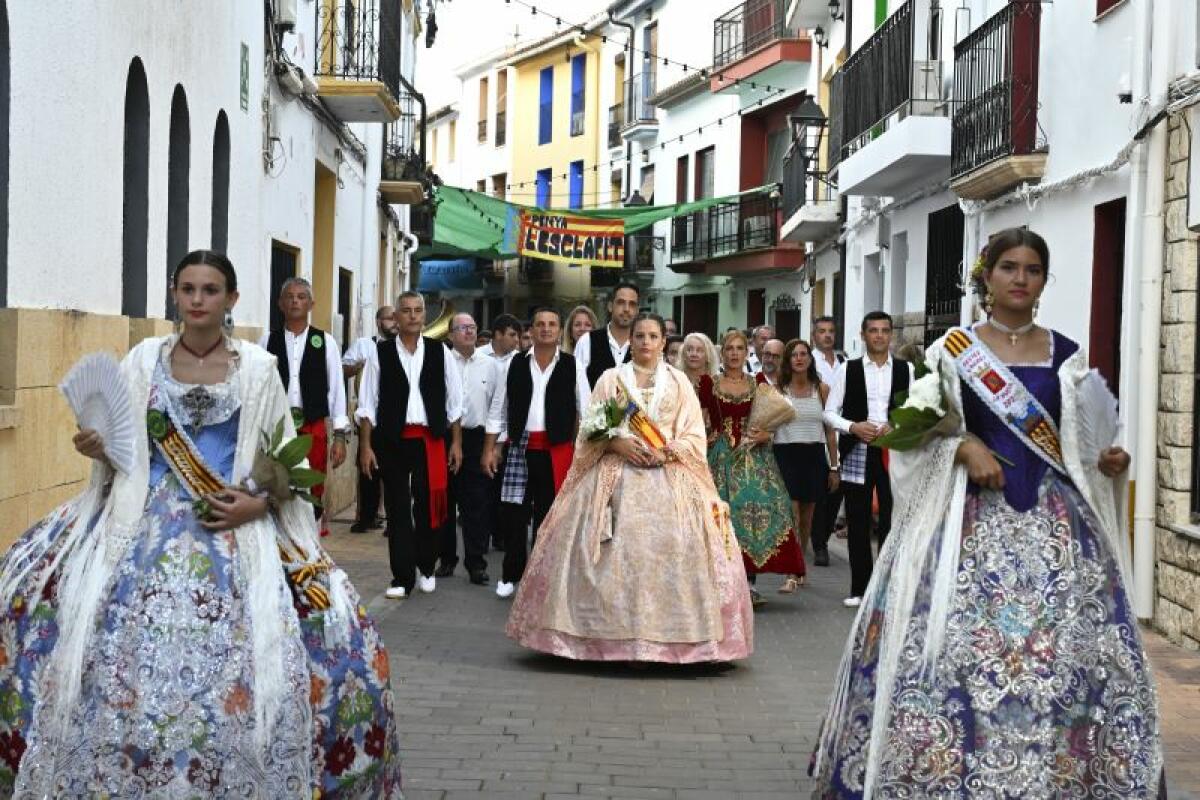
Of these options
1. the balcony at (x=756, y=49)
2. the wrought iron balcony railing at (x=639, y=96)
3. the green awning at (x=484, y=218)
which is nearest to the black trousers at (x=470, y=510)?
the green awning at (x=484, y=218)

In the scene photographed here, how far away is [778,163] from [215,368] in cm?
2942

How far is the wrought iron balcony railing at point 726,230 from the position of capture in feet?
110

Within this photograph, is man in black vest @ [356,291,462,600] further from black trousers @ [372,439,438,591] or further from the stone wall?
the stone wall

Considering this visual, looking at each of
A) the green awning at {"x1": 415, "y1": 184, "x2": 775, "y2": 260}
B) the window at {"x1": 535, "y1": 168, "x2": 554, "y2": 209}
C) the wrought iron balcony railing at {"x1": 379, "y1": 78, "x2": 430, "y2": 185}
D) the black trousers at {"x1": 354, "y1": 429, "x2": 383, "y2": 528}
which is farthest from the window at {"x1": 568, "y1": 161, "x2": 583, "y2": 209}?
the black trousers at {"x1": 354, "y1": 429, "x2": 383, "y2": 528}

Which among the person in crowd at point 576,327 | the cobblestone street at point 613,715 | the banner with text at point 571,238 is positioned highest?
the banner with text at point 571,238

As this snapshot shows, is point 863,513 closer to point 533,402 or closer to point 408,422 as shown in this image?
point 533,402

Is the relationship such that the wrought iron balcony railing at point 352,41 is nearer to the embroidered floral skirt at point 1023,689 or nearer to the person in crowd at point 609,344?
the person in crowd at point 609,344

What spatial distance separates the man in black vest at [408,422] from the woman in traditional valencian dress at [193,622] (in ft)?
19.6

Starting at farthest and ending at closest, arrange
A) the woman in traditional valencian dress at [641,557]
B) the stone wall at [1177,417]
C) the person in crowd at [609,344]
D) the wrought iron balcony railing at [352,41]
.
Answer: the wrought iron balcony railing at [352,41], the person in crowd at [609,344], the stone wall at [1177,417], the woman in traditional valencian dress at [641,557]

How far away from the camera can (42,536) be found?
5.57 meters

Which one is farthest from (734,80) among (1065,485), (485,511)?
(1065,485)

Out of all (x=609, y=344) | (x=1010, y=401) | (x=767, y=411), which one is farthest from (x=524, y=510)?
(x=1010, y=401)

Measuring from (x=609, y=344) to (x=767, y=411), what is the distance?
1.05 metres

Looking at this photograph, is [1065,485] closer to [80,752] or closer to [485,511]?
[80,752]
